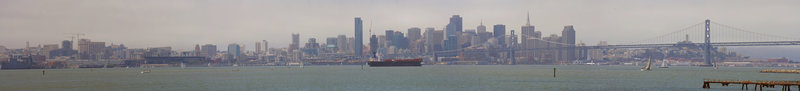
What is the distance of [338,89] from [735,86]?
32.6 metres

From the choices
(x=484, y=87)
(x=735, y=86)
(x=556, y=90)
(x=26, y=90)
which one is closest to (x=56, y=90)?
(x=26, y=90)

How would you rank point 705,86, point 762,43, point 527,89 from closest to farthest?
point 705,86 → point 527,89 → point 762,43

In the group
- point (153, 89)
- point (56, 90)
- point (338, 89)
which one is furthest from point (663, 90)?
point (56, 90)

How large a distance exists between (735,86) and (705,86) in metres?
3.16

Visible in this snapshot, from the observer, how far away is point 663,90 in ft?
193

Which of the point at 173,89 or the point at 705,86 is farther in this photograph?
the point at 173,89

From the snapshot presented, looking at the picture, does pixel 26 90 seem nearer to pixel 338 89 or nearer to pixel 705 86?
pixel 338 89

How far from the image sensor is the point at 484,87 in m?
66.1

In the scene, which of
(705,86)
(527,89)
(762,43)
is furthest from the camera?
(762,43)

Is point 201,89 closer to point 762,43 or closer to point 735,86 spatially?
point 735,86

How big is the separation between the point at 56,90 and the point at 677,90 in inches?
2071

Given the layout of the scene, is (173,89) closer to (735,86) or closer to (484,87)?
(484,87)

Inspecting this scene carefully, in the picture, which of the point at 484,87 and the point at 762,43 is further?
the point at 762,43

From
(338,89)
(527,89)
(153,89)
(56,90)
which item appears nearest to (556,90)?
(527,89)
